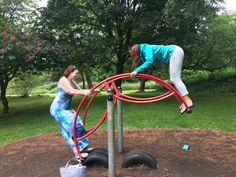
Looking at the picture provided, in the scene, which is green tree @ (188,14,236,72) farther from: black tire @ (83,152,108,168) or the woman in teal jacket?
black tire @ (83,152,108,168)

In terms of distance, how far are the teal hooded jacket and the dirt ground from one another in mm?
1716

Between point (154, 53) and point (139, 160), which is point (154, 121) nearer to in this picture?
point (139, 160)

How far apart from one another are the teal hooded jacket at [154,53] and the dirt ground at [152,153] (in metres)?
1.72

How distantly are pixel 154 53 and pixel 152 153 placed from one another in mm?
2072

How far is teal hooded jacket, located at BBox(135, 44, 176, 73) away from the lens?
4.46 metres

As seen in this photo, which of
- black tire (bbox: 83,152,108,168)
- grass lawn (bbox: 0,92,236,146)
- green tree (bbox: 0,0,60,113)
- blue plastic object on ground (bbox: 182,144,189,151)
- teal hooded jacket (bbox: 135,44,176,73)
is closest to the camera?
teal hooded jacket (bbox: 135,44,176,73)

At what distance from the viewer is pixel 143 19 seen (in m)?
13.1

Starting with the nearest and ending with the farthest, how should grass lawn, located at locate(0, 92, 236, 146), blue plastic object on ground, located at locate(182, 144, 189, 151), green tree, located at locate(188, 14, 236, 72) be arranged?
1. blue plastic object on ground, located at locate(182, 144, 189, 151)
2. grass lawn, located at locate(0, 92, 236, 146)
3. green tree, located at locate(188, 14, 236, 72)

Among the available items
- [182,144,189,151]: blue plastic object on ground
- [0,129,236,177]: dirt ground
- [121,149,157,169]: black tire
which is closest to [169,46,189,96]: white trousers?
[121,149,157,169]: black tire

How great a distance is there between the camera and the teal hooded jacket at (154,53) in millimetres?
4461

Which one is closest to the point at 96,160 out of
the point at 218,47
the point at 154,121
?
the point at 154,121

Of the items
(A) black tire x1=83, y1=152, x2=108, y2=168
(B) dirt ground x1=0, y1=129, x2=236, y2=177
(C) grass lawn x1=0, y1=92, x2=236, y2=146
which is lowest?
(C) grass lawn x1=0, y1=92, x2=236, y2=146

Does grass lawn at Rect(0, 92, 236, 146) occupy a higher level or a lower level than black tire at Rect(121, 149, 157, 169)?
lower

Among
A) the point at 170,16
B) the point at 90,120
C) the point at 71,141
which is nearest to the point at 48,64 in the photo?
the point at 90,120
